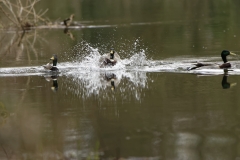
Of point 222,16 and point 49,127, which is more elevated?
point 222,16

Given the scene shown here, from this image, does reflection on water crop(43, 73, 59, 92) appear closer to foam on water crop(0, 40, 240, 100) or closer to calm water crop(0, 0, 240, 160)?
calm water crop(0, 0, 240, 160)

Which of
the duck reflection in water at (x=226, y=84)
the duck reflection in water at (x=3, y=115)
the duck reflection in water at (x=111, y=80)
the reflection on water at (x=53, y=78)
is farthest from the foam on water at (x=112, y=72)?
the duck reflection in water at (x=3, y=115)

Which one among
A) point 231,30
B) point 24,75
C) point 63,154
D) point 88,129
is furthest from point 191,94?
point 231,30

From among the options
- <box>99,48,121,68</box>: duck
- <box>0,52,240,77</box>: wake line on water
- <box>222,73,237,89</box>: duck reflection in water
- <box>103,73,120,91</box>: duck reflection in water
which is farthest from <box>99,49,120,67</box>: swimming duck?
<box>222,73,237,89</box>: duck reflection in water

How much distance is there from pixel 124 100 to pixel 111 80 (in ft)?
11.1

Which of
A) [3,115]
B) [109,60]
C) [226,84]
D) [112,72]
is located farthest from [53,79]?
[3,115]

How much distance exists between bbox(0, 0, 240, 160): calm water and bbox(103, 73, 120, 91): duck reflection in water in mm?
28

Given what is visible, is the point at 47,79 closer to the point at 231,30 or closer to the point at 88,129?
the point at 88,129

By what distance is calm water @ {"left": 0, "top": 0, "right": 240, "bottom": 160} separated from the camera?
8.66 m

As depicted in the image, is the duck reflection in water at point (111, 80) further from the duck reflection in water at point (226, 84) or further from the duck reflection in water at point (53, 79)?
the duck reflection in water at point (226, 84)

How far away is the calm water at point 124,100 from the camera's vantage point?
28.4ft

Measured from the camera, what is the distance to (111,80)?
15.9 m

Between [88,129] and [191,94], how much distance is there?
355cm

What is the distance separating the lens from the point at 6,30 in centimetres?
3503
